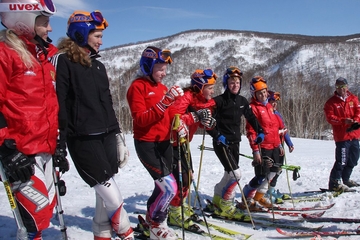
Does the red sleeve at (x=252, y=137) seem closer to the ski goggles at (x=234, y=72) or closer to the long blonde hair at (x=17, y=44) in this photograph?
the ski goggles at (x=234, y=72)

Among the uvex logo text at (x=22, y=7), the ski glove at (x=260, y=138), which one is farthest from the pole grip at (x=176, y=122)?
the ski glove at (x=260, y=138)

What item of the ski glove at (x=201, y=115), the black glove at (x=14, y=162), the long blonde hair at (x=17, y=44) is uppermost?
the long blonde hair at (x=17, y=44)

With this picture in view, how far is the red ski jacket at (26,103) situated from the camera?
8.09ft

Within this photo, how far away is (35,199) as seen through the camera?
259 cm

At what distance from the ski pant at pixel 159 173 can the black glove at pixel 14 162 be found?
1551mm

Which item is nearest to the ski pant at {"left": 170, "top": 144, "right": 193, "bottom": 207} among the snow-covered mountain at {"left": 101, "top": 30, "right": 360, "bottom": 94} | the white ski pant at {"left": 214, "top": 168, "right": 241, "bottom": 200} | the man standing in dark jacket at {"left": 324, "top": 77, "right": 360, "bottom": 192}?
the white ski pant at {"left": 214, "top": 168, "right": 241, "bottom": 200}

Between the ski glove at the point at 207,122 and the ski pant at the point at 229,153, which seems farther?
the ski pant at the point at 229,153

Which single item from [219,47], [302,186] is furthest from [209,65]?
[302,186]

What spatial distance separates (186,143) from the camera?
471 centimetres

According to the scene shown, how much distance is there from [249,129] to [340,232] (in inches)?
86.4

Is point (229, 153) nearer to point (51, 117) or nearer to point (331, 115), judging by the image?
point (51, 117)

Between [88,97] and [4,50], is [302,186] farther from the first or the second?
[4,50]

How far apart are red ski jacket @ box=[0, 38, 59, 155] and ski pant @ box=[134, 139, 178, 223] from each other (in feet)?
4.24

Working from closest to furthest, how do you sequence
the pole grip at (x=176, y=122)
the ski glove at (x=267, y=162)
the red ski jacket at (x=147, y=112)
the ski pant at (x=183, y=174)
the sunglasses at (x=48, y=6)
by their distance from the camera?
the sunglasses at (x=48, y=6) → the red ski jacket at (x=147, y=112) → the pole grip at (x=176, y=122) → the ski pant at (x=183, y=174) → the ski glove at (x=267, y=162)
